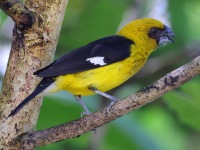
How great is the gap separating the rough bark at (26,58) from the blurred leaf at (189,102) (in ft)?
2.59

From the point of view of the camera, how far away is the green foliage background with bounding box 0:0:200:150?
3.46 meters

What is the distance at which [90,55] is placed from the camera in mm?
3336

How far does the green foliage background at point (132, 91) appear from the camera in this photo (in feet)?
11.4

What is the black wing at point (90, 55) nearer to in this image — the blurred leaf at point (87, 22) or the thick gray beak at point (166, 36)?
the thick gray beak at point (166, 36)

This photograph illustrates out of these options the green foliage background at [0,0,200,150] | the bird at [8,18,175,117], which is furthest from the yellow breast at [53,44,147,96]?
the green foliage background at [0,0,200,150]

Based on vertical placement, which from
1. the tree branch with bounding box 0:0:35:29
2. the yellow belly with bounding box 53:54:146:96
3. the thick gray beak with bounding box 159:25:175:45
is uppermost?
the thick gray beak with bounding box 159:25:175:45

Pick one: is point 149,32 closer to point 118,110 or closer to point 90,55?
point 90,55

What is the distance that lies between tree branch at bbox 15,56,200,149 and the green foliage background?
773mm

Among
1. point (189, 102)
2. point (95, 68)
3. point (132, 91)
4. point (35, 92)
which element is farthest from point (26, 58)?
point (132, 91)

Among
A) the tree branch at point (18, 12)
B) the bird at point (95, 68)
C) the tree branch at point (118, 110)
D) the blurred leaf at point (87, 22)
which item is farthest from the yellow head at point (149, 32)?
the tree branch at point (118, 110)

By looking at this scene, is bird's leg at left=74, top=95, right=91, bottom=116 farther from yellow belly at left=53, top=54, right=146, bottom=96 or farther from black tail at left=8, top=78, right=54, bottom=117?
black tail at left=8, top=78, right=54, bottom=117

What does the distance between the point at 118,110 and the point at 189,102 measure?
2.90 ft

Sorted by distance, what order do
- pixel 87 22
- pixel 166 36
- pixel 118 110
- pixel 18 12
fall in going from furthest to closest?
pixel 87 22 < pixel 166 36 < pixel 18 12 < pixel 118 110

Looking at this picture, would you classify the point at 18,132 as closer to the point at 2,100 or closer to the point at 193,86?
the point at 2,100
